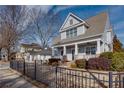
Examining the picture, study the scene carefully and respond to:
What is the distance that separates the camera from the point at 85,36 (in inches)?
564

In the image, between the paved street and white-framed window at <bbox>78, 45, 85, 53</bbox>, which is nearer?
the paved street

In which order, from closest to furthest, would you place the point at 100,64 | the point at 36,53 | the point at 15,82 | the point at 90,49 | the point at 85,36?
the point at 15,82, the point at 100,64, the point at 85,36, the point at 90,49, the point at 36,53

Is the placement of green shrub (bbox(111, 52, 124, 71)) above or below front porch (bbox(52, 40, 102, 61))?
below

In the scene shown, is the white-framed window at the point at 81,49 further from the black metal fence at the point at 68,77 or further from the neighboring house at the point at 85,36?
the black metal fence at the point at 68,77

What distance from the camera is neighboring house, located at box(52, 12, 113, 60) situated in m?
13.3

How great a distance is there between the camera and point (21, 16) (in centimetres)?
1184

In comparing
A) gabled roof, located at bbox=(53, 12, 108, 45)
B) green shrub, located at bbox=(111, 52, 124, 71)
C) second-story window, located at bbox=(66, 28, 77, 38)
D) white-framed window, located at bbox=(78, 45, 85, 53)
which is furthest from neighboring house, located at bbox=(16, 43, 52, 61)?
green shrub, located at bbox=(111, 52, 124, 71)

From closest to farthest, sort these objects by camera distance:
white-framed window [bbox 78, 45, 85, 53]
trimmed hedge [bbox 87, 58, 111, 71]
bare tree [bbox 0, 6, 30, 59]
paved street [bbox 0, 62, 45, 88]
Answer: paved street [bbox 0, 62, 45, 88], trimmed hedge [bbox 87, 58, 111, 71], bare tree [bbox 0, 6, 30, 59], white-framed window [bbox 78, 45, 85, 53]

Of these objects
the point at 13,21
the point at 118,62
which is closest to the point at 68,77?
the point at 118,62

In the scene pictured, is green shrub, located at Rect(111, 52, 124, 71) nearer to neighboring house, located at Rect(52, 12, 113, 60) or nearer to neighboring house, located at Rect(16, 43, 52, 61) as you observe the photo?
neighboring house, located at Rect(52, 12, 113, 60)

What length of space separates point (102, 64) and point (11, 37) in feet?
26.4

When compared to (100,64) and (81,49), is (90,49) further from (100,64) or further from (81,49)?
(100,64)

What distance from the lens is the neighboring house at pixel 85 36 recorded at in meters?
13.3
